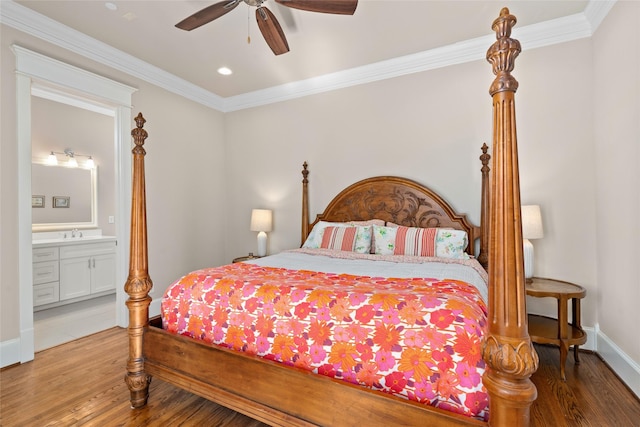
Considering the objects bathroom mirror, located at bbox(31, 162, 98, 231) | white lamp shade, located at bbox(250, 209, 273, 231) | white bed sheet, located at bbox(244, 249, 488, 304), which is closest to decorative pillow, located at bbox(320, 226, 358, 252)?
white bed sheet, located at bbox(244, 249, 488, 304)

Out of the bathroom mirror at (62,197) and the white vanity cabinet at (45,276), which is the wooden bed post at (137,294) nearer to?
the white vanity cabinet at (45,276)

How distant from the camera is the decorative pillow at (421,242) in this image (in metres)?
2.74

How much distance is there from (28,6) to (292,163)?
107 inches

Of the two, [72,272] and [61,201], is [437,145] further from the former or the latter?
[61,201]

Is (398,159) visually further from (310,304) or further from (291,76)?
(310,304)

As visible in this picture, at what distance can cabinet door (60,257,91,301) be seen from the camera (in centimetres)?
389

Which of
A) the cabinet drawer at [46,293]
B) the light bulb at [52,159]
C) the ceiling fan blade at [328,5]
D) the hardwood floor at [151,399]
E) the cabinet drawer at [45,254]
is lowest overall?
Answer: the hardwood floor at [151,399]

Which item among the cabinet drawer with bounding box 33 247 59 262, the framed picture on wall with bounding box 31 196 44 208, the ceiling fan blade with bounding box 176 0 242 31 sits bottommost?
the cabinet drawer with bounding box 33 247 59 262

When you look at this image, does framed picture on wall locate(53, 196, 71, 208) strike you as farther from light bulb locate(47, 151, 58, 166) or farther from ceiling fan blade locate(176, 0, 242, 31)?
ceiling fan blade locate(176, 0, 242, 31)

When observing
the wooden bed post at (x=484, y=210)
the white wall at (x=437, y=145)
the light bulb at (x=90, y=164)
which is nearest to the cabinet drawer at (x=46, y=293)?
the light bulb at (x=90, y=164)

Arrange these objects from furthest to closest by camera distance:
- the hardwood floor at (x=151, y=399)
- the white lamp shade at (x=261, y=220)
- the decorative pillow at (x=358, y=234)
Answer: the white lamp shade at (x=261, y=220)
the decorative pillow at (x=358, y=234)
the hardwood floor at (x=151, y=399)

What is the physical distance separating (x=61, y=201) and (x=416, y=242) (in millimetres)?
4728

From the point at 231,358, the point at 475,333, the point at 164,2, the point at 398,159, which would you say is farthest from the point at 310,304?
the point at 164,2

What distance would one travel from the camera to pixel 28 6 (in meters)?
2.46
